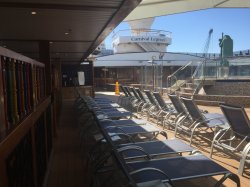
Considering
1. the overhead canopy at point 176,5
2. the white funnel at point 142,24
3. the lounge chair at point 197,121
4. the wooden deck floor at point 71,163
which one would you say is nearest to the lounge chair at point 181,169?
the wooden deck floor at point 71,163

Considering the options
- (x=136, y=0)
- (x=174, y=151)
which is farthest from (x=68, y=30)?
(x=174, y=151)

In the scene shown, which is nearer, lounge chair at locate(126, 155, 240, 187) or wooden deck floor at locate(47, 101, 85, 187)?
lounge chair at locate(126, 155, 240, 187)

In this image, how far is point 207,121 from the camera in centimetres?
602

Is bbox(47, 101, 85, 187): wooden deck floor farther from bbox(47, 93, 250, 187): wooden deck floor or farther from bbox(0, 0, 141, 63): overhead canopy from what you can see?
bbox(0, 0, 141, 63): overhead canopy

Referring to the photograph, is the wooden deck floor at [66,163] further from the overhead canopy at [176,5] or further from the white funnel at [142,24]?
the white funnel at [142,24]

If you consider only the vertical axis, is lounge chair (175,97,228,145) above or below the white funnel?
below

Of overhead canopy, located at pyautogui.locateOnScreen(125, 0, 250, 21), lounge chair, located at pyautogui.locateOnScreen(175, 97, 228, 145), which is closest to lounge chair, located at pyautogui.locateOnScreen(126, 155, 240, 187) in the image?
lounge chair, located at pyautogui.locateOnScreen(175, 97, 228, 145)

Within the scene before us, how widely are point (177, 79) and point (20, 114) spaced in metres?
14.6

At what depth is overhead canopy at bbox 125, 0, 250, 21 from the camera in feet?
33.2

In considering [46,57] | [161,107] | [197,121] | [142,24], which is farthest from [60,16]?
[142,24]

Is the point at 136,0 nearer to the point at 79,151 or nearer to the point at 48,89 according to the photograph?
the point at 79,151

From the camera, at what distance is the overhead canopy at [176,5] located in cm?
1013

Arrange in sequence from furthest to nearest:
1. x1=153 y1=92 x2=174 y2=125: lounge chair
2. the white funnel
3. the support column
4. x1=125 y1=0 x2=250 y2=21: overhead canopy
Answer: the white funnel, x1=125 y1=0 x2=250 y2=21: overhead canopy, x1=153 y1=92 x2=174 y2=125: lounge chair, the support column

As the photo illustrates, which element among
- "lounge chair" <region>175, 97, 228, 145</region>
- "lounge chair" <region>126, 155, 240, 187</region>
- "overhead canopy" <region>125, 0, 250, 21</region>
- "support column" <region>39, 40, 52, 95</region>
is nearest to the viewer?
"lounge chair" <region>126, 155, 240, 187</region>
